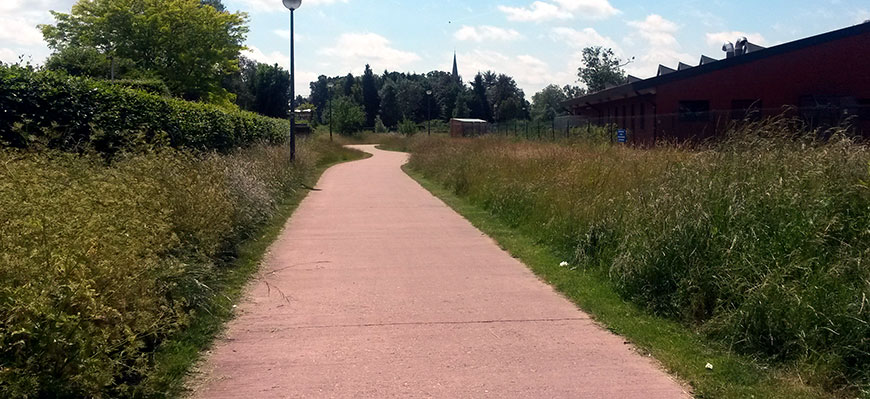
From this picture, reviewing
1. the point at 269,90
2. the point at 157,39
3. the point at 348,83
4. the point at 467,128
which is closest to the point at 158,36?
the point at 157,39

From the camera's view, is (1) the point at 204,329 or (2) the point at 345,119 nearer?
(1) the point at 204,329

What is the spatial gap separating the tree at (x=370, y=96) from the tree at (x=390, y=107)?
2054 millimetres

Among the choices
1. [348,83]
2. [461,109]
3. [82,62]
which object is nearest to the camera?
[82,62]

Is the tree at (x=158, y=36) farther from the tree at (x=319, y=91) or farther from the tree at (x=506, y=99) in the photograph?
the tree at (x=319, y=91)

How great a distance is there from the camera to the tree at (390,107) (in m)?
105

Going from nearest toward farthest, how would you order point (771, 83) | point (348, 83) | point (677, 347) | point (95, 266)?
1. point (95, 266)
2. point (677, 347)
3. point (771, 83)
4. point (348, 83)

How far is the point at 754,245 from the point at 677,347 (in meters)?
1.20

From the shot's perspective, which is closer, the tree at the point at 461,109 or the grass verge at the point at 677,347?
the grass verge at the point at 677,347

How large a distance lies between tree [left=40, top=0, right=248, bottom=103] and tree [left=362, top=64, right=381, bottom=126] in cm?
6010

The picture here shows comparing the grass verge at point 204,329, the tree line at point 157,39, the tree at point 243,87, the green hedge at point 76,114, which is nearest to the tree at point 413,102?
the tree at point 243,87

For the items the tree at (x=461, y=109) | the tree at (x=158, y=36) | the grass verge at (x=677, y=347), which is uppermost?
the tree at (x=158, y=36)

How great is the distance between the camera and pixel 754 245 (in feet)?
20.4

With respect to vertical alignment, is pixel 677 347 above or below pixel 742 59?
below

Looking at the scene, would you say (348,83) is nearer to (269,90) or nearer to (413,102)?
(413,102)
